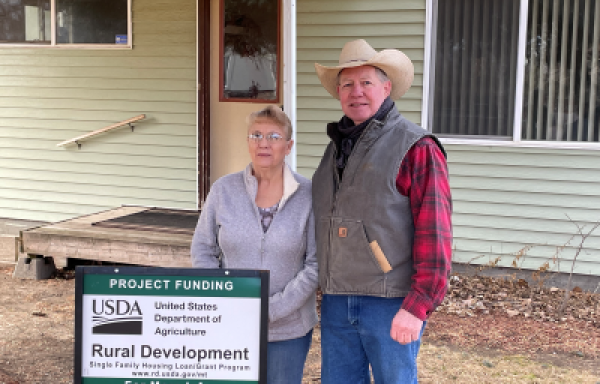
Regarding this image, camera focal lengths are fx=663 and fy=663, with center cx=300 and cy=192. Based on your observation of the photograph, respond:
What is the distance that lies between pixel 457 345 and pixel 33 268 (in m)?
3.91

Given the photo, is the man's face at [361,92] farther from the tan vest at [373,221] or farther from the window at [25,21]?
the window at [25,21]

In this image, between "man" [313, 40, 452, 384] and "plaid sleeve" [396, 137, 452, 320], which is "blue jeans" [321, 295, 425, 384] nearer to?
"man" [313, 40, 452, 384]

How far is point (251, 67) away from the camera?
7066 millimetres

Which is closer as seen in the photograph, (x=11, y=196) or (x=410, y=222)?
(x=410, y=222)

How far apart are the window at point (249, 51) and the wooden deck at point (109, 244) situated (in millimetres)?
2112

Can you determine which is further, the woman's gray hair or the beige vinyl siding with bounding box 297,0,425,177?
the beige vinyl siding with bounding box 297,0,425,177

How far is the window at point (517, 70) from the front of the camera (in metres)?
5.80

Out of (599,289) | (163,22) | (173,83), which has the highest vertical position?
(163,22)

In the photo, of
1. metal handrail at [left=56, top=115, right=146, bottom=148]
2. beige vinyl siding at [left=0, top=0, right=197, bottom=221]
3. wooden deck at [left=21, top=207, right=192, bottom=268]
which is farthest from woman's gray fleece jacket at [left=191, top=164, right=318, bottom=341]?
metal handrail at [left=56, top=115, right=146, bottom=148]

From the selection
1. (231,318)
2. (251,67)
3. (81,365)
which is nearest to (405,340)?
(231,318)

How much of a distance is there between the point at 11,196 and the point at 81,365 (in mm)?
6434

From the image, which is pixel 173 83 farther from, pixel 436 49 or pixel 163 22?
pixel 436 49

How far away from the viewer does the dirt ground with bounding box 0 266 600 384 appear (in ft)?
13.7

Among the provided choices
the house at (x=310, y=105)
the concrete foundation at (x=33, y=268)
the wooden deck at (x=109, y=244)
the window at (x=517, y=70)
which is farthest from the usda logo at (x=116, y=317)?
the window at (x=517, y=70)
